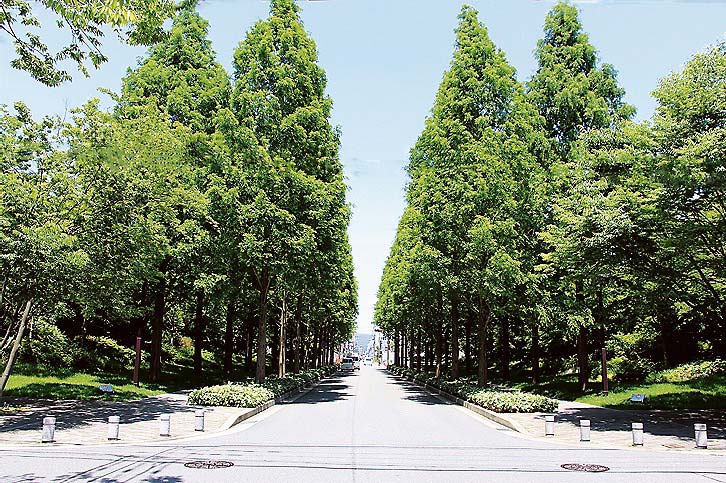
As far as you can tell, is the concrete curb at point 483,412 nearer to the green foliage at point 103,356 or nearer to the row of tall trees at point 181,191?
the row of tall trees at point 181,191

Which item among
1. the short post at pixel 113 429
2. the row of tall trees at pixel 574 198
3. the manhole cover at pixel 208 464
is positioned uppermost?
the row of tall trees at pixel 574 198

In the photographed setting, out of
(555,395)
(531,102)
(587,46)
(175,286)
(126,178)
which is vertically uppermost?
(587,46)

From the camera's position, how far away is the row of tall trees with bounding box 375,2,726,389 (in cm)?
1464

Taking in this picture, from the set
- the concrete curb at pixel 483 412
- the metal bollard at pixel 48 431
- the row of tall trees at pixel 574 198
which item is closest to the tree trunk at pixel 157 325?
the row of tall trees at pixel 574 198

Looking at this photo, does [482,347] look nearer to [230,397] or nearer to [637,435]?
[230,397]

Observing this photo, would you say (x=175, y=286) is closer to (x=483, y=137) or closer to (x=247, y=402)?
(x=247, y=402)

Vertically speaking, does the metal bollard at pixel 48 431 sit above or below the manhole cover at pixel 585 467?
above

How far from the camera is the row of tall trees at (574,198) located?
1464 cm

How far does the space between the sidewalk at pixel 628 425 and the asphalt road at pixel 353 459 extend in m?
1.00

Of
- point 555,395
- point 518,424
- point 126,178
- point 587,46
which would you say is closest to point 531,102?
point 587,46

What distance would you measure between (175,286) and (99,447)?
56.3ft

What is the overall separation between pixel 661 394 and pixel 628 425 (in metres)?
7.62

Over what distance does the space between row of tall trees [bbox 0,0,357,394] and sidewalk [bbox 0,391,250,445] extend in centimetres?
244

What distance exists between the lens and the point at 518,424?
1547 cm
